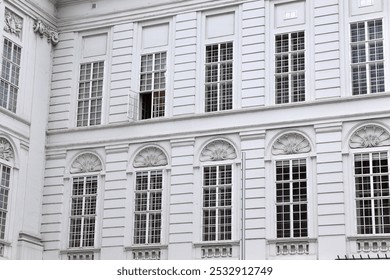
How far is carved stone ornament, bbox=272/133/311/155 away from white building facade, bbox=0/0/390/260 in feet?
0.15

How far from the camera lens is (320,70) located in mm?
25078

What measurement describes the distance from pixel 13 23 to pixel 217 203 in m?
10.7

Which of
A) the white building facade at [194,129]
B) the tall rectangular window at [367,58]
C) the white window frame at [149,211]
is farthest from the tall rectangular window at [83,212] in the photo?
the tall rectangular window at [367,58]

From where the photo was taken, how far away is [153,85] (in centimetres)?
2780

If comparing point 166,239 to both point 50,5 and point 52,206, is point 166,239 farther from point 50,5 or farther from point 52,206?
point 50,5

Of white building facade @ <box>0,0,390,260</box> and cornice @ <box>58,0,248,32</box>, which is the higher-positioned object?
cornice @ <box>58,0,248,32</box>

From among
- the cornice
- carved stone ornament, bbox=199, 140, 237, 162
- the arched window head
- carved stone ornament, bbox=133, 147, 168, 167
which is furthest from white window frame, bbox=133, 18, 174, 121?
the arched window head

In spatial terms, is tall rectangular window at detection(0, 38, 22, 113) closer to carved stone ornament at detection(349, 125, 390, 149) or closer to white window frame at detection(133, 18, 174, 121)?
white window frame at detection(133, 18, 174, 121)

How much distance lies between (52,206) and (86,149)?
2.61 m

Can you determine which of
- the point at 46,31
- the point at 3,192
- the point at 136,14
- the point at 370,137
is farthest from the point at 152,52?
the point at 370,137

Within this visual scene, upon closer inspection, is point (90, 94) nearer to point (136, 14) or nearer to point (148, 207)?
point (136, 14)

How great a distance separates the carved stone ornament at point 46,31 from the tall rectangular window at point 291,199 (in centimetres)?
1139

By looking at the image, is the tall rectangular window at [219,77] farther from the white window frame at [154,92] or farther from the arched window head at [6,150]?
the arched window head at [6,150]

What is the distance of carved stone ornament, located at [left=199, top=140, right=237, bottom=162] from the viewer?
25719 mm
